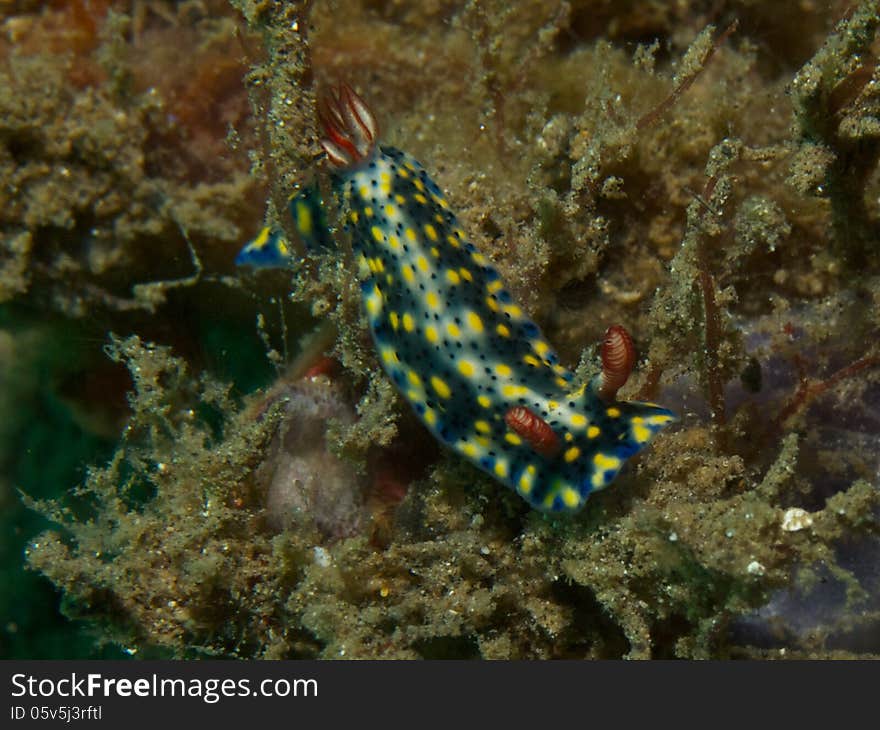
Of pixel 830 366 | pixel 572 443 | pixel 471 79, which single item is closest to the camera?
pixel 572 443

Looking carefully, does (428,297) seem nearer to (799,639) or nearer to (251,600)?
(251,600)

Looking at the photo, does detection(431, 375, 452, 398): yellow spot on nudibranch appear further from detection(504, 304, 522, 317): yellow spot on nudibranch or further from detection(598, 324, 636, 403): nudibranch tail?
detection(598, 324, 636, 403): nudibranch tail

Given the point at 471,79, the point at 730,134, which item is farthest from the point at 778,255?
the point at 471,79

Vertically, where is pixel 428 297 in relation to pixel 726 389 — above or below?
above

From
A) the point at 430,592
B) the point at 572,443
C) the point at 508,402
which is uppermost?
the point at 508,402

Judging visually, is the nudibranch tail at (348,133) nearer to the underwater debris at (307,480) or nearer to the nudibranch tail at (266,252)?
the nudibranch tail at (266,252)

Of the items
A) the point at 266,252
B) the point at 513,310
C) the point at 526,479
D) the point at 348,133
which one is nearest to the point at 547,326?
the point at 513,310

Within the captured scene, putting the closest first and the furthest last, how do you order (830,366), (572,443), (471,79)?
(572,443)
(830,366)
(471,79)
